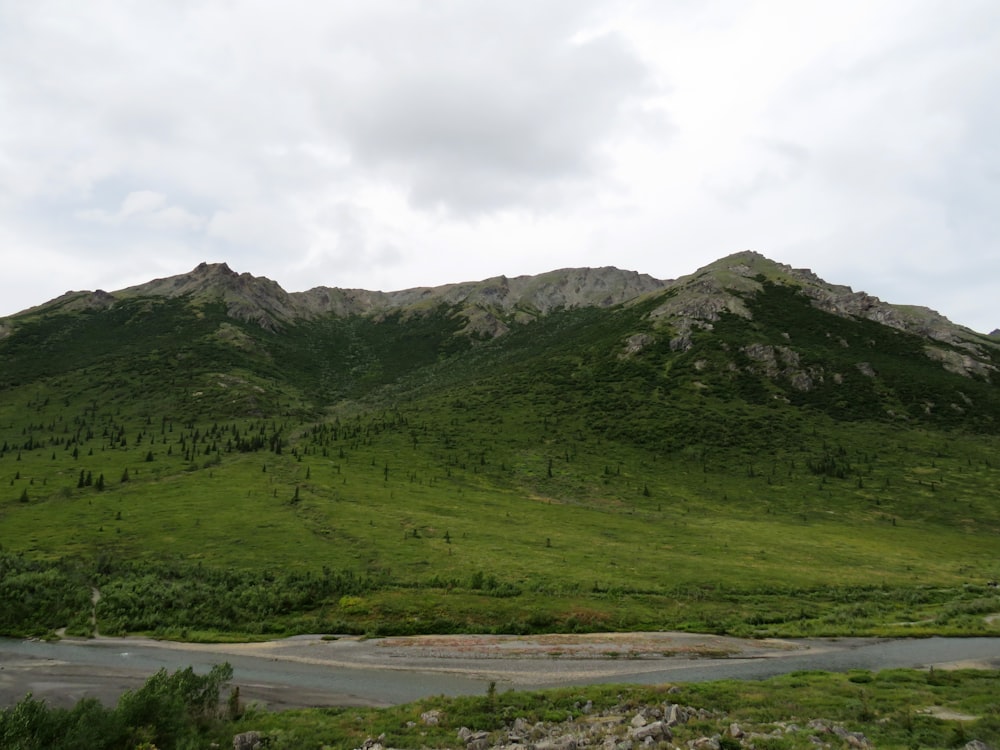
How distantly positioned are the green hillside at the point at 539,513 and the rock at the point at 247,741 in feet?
83.7

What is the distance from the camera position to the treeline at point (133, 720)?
21359mm

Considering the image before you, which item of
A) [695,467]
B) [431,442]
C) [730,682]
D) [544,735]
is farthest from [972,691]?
[431,442]

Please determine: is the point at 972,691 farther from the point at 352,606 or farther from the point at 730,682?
the point at 352,606

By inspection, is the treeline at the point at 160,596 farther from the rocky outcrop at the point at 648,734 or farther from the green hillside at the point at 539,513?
the rocky outcrop at the point at 648,734

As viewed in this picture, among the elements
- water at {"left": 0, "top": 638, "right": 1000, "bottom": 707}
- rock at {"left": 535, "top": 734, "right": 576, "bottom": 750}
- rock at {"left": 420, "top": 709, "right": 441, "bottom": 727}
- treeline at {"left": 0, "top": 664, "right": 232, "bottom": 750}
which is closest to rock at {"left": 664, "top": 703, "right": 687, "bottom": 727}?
rock at {"left": 535, "top": 734, "right": 576, "bottom": 750}

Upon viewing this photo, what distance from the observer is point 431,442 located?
15375 cm

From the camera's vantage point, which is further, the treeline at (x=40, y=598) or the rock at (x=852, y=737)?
the treeline at (x=40, y=598)

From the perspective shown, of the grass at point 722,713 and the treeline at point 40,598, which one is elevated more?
the grass at point 722,713

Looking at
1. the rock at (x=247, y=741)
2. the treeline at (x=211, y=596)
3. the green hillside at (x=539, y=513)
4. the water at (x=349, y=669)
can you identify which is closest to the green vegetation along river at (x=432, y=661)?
the water at (x=349, y=669)

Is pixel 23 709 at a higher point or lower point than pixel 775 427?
lower

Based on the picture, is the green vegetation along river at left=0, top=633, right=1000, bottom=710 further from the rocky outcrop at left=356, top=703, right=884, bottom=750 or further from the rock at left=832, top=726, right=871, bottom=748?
the rock at left=832, top=726, right=871, bottom=748

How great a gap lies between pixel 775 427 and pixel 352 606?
147 meters

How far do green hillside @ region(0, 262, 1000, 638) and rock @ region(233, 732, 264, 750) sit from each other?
25.5m

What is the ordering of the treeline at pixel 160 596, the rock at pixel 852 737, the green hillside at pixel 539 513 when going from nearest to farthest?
the rock at pixel 852 737 → the treeline at pixel 160 596 → the green hillside at pixel 539 513
